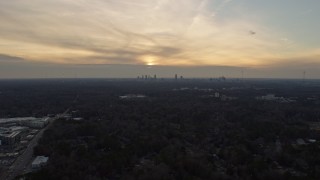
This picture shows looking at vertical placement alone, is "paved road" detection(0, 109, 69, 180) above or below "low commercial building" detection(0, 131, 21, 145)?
below

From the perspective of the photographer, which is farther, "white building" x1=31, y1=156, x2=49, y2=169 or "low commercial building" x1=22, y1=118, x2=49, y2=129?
"low commercial building" x1=22, y1=118, x2=49, y2=129

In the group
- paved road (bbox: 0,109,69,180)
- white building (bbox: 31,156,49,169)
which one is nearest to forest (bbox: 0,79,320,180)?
white building (bbox: 31,156,49,169)

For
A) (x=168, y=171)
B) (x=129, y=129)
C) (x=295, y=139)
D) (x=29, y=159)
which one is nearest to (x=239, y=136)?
(x=295, y=139)

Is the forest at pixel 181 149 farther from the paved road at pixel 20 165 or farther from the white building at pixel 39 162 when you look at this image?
the paved road at pixel 20 165

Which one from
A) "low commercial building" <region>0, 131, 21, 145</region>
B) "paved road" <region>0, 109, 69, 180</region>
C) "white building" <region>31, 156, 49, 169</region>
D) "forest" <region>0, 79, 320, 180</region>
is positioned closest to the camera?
"forest" <region>0, 79, 320, 180</region>

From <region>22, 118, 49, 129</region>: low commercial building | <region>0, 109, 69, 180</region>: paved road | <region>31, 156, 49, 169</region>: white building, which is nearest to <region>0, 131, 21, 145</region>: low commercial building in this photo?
<region>0, 109, 69, 180</region>: paved road

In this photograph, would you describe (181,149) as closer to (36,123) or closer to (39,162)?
(39,162)

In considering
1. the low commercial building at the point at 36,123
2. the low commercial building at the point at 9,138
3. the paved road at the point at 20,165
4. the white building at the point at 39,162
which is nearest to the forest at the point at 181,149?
the white building at the point at 39,162

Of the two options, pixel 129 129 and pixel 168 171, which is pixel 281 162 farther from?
pixel 129 129

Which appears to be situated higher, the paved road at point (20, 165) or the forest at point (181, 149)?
the forest at point (181, 149)

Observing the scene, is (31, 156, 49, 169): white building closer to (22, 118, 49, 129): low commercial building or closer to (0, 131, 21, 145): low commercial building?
(0, 131, 21, 145): low commercial building

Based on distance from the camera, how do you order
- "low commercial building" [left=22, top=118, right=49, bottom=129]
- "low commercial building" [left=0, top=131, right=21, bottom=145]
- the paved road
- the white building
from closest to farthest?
1. the paved road
2. the white building
3. "low commercial building" [left=0, top=131, right=21, bottom=145]
4. "low commercial building" [left=22, top=118, right=49, bottom=129]

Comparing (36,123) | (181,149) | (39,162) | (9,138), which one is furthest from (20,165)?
(36,123)
